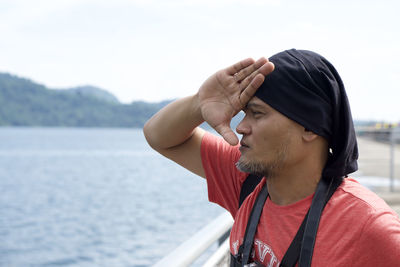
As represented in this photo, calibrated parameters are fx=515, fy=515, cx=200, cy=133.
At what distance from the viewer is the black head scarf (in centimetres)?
185

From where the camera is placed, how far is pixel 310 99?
6.07 feet

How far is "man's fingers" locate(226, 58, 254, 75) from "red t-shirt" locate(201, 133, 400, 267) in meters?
0.48

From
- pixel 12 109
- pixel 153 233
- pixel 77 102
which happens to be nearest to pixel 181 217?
pixel 153 233

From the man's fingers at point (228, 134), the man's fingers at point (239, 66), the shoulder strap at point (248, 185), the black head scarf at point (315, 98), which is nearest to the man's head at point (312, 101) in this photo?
the black head scarf at point (315, 98)

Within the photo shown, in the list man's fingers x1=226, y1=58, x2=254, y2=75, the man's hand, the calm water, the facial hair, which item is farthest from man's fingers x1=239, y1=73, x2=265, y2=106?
the calm water

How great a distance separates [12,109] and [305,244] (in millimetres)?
208399

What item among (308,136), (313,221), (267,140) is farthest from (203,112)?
(313,221)

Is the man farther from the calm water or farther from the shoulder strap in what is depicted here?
the calm water

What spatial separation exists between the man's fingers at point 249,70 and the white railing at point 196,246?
739 millimetres

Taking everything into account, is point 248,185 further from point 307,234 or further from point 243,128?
point 307,234

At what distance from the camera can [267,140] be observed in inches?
76.9

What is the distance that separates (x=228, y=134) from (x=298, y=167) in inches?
13.0

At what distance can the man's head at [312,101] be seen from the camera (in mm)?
1851

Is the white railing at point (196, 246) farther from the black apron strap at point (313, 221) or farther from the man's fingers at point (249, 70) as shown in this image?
the man's fingers at point (249, 70)
